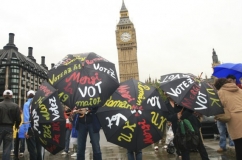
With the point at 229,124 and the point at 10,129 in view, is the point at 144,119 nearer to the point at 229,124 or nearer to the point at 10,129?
the point at 229,124

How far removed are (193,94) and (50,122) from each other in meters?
2.46

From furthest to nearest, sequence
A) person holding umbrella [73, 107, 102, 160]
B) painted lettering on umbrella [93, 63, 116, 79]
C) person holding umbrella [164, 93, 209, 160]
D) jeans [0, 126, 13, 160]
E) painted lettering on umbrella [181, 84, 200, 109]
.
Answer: jeans [0, 126, 13, 160]
person holding umbrella [73, 107, 102, 160]
person holding umbrella [164, 93, 209, 160]
painted lettering on umbrella [93, 63, 116, 79]
painted lettering on umbrella [181, 84, 200, 109]

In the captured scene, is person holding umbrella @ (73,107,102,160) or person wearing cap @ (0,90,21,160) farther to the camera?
person wearing cap @ (0,90,21,160)

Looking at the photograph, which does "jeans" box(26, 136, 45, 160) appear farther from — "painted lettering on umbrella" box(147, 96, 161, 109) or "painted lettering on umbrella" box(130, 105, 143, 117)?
"painted lettering on umbrella" box(147, 96, 161, 109)

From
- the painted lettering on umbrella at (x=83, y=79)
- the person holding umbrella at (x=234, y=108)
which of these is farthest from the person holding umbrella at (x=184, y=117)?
the painted lettering on umbrella at (x=83, y=79)

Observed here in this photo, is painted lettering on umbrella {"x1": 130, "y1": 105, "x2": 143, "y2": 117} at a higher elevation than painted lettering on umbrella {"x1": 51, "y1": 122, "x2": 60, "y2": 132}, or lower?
higher

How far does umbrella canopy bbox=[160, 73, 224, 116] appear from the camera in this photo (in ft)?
12.4

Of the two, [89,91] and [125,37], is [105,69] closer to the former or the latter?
[89,91]

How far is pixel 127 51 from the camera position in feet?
249

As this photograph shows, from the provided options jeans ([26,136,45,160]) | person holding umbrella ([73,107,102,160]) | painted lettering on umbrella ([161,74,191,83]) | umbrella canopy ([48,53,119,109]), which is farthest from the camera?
jeans ([26,136,45,160])

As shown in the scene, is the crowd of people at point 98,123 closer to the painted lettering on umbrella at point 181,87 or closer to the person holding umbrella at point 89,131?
the person holding umbrella at point 89,131

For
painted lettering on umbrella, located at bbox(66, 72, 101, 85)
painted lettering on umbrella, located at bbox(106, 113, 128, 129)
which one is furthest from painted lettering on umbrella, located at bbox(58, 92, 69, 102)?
painted lettering on umbrella, located at bbox(106, 113, 128, 129)

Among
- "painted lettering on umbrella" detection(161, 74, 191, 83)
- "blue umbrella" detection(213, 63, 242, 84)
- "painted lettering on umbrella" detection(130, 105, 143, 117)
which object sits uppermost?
"blue umbrella" detection(213, 63, 242, 84)

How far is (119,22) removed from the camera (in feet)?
259
